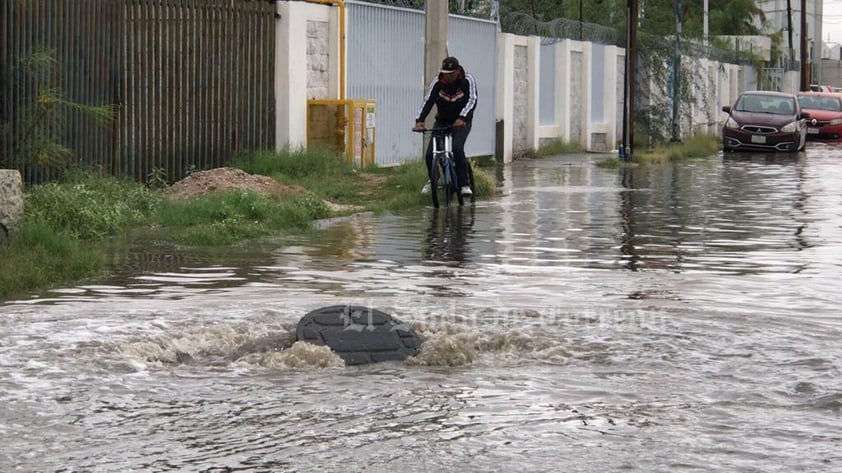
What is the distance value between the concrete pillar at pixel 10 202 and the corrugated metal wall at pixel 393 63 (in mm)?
10952

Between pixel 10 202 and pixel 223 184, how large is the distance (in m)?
5.17

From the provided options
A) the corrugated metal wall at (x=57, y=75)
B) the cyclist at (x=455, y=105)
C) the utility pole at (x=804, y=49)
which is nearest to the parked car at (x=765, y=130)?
the cyclist at (x=455, y=105)

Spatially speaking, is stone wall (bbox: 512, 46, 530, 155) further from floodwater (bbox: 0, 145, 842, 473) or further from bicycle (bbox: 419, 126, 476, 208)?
Result: floodwater (bbox: 0, 145, 842, 473)

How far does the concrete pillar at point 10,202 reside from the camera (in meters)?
11.6

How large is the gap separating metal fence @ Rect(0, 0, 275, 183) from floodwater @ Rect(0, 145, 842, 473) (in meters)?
3.39

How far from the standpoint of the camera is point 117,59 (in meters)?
16.9

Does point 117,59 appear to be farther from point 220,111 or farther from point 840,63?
point 840,63

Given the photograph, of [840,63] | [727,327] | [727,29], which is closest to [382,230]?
[727,327]

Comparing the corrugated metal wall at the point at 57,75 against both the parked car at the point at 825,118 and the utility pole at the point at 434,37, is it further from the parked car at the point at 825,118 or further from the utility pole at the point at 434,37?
the parked car at the point at 825,118

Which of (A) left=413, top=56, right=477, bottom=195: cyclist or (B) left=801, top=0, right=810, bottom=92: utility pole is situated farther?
(B) left=801, top=0, right=810, bottom=92: utility pole

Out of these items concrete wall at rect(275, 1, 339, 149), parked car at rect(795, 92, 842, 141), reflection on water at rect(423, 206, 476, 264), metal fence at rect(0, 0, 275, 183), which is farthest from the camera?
parked car at rect(795, 92, 842, 141)

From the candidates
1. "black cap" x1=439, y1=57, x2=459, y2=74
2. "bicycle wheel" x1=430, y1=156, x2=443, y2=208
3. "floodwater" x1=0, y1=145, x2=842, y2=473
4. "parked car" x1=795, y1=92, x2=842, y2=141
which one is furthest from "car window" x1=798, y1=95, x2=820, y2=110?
"floodwater" x1=0, y1=145, x2=842, y2=473

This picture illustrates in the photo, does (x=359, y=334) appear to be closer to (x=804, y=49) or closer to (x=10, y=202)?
(x=10, y=202)

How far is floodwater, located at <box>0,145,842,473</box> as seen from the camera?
6059 mm
